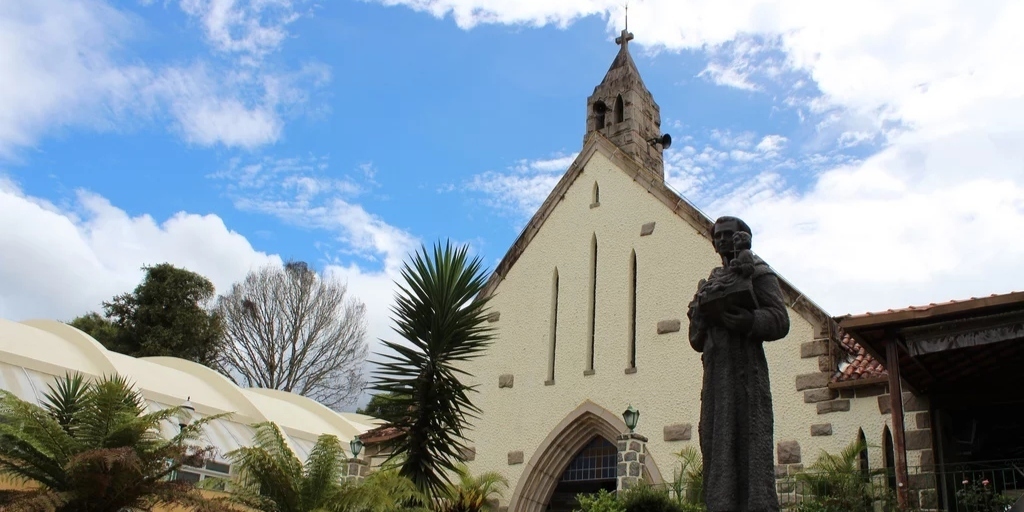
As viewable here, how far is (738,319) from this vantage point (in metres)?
5.40

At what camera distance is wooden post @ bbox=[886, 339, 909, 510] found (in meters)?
9.59

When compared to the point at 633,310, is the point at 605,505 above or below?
below

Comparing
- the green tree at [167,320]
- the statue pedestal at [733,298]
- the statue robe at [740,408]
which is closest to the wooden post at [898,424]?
the statue robe at [740,408]

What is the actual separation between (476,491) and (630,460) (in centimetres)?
346

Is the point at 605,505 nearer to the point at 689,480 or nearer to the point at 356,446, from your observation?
the point at 689,480

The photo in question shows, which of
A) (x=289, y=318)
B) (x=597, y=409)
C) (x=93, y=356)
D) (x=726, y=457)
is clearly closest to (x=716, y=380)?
(x=726, y=457)

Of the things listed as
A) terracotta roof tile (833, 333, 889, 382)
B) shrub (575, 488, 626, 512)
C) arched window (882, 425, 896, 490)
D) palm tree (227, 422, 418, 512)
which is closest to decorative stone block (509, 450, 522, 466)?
shrub (575, 488, 626, 512)

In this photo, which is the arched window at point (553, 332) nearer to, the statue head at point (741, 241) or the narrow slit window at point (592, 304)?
the narrow slit window at point (592, 304)

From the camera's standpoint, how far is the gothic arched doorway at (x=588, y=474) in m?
15.0

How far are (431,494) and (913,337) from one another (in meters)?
5.56

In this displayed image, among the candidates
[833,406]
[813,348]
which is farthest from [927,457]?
[813,348]

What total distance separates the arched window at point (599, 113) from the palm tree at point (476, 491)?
25.3ft

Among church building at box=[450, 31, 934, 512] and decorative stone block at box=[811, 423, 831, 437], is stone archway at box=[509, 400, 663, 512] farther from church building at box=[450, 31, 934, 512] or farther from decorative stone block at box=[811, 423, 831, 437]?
decorative stone block at box=[811, 423, 831, 437]

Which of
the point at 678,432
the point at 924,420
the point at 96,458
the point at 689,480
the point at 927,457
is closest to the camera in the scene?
the point at 96,458
